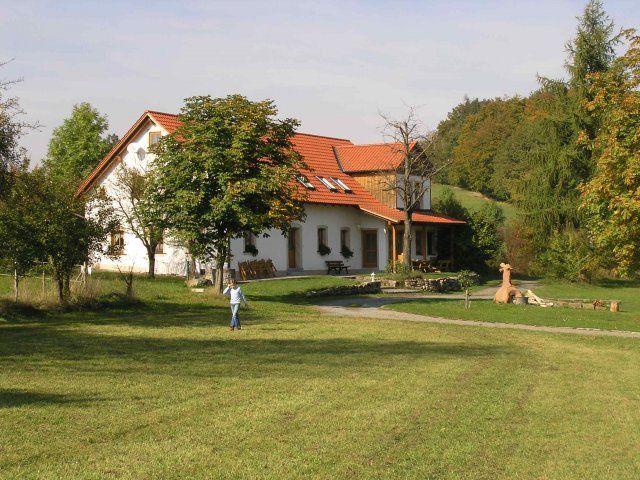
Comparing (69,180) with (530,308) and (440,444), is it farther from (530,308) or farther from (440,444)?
(440,444)

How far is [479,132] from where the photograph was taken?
97125 mm

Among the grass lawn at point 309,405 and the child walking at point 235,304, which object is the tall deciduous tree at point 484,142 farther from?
the grass lawn at point 309,405

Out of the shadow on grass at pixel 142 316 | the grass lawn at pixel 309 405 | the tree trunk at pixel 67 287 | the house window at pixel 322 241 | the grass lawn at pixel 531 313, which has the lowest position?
the grass lawn at pixel 309 405

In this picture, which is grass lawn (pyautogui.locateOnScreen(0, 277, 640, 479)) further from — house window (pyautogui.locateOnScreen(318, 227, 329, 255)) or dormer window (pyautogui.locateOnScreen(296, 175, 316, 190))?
house window (pyautogui.locateOnScreen(318, 227, 329, 255))

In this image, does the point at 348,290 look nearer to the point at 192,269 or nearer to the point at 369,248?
the point at 192,269

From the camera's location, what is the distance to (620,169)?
26531 millimetres

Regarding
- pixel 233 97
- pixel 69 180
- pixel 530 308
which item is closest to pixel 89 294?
pixel 69 180

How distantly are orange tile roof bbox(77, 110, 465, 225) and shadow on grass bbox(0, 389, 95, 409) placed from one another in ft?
102

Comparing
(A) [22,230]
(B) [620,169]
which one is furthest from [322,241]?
(A) [22,230]

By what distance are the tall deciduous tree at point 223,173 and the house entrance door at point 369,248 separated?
18407 mm

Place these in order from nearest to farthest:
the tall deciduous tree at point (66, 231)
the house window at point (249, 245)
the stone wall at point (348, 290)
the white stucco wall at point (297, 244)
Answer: the tall deciduous tree at point (66, 231) → the stone wall at point (348, 290) → the house window at point (249, 245) → the white stucco wall at point (297, 244)

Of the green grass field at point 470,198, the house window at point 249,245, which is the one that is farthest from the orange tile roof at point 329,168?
the green grass field at point 470,198

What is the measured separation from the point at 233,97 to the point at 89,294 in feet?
28.1

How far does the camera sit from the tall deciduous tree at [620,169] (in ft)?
85.2
